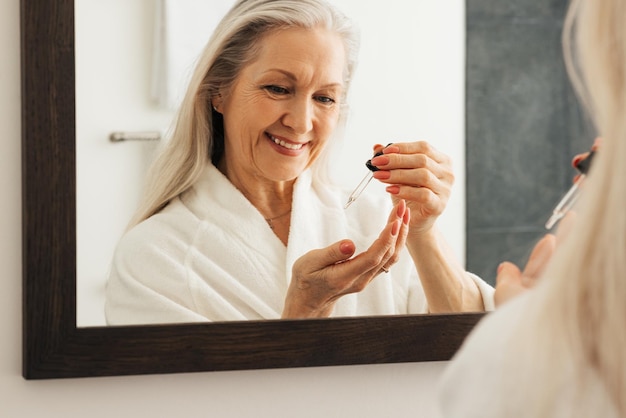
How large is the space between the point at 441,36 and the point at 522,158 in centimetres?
21

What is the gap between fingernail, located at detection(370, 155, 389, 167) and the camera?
4.02 ft

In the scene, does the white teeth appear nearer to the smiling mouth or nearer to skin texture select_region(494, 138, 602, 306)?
the smiling mouth

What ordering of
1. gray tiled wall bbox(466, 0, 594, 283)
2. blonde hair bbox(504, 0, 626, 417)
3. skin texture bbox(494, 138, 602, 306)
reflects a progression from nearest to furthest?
blonde hair bbox(504, 0, 626, 417) → skin texture bbox(494, 138, 602, 306) → gray tiled wall bbox(466, 0, 594, 283)

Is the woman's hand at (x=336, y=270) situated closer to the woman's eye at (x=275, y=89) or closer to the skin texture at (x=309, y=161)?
the skin texture at (x=309, y=161)

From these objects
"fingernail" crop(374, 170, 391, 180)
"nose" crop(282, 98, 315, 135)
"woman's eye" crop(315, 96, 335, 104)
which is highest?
"woman's eye" crop(315, 96, 335, 104)

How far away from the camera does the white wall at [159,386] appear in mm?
1135

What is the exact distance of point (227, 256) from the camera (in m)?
1.19

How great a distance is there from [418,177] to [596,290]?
66cm

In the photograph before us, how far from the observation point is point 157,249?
118 centimetres

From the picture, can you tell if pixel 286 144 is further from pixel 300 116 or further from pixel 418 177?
pixel 418 177

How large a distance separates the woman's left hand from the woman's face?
0.30 ft

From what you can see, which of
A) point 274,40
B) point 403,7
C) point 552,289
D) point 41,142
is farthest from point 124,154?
point 552,289

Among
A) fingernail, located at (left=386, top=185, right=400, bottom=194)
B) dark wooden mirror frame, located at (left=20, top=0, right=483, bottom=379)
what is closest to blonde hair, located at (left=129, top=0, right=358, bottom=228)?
dark wooden mirror frame, located at (left=20, top=0, right=483, bottom=379)

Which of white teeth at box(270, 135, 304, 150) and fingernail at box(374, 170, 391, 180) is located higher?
white teeth at box(270, 135, 304, 150)
